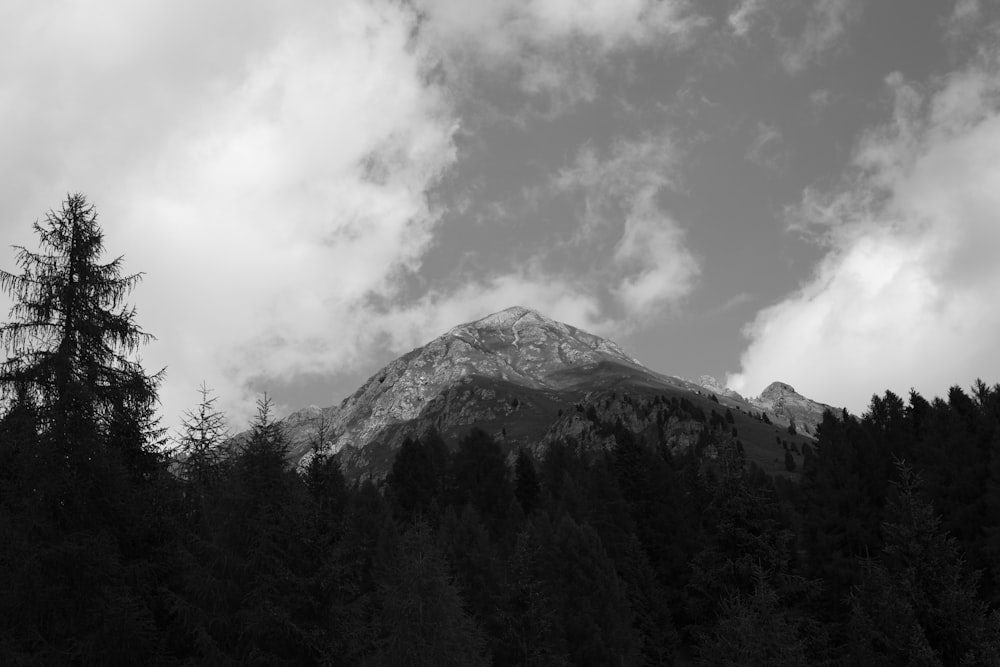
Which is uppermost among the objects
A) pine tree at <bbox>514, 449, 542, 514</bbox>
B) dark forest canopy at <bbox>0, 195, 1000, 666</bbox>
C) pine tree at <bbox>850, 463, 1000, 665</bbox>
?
pine tree at <bbox>514, 449, 542, 514</bbox>

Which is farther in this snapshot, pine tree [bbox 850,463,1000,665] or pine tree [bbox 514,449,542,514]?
pine tree [bbox 514,449,542,514]

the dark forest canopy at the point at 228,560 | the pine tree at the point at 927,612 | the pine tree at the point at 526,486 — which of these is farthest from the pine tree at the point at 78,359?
the pine tree at the point at 526,486

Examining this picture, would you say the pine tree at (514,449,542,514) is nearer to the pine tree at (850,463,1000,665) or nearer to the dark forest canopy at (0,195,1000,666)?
the dark forest canopy at (0,195,1000,666)

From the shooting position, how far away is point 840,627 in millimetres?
51188

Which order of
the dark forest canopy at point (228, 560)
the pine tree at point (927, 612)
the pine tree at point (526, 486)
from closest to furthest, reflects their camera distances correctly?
the dark forest canopy at point (228, 560), the pine tree at point (927, 612), the pine tree at point (526, 486)

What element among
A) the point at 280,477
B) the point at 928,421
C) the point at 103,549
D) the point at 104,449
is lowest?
the point at 103,549

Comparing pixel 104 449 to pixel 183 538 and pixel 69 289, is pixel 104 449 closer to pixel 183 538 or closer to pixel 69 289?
pixel 183 538

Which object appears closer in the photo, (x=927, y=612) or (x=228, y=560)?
(x=228, y=560)

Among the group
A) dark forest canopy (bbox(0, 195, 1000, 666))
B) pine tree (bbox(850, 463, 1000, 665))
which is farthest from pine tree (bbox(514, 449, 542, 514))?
pine tree (bbox(850, 463, 1000, 665))

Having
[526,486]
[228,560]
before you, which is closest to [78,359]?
[228,560]

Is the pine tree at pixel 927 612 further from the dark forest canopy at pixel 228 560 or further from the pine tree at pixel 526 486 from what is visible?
the pine tree at pixel 526 486

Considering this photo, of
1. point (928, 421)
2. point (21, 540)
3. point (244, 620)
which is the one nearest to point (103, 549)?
point (21, 540)

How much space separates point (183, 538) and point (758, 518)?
83.0 ft

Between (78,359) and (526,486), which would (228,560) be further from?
(526,486)
